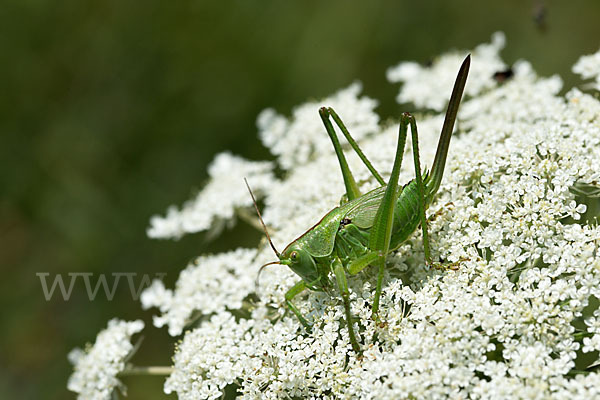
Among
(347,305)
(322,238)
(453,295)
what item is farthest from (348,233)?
(453,295)

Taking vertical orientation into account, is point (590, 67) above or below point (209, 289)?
above

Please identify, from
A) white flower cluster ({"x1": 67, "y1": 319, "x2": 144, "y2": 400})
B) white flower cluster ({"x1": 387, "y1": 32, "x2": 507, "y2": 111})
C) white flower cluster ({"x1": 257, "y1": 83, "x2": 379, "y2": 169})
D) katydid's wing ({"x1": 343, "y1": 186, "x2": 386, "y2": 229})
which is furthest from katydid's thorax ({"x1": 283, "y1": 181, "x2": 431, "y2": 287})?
white flower cluster ({"x1": 387, "y1": 32, "x2": 507, "y2": 111})

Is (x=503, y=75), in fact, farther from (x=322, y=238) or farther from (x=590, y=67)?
(x=322, y=238)

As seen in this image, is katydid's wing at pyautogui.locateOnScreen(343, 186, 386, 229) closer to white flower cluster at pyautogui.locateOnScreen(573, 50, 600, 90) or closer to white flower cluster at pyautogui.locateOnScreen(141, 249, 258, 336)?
white flower cluster at pyautogui.locateOnScreen(141, 249, 258, 336)

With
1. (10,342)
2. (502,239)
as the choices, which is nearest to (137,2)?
(10,342)

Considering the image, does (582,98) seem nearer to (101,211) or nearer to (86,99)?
(101,211)

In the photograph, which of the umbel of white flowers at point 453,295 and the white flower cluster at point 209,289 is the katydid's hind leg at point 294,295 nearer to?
the umbel of white flowers at point 453,295
